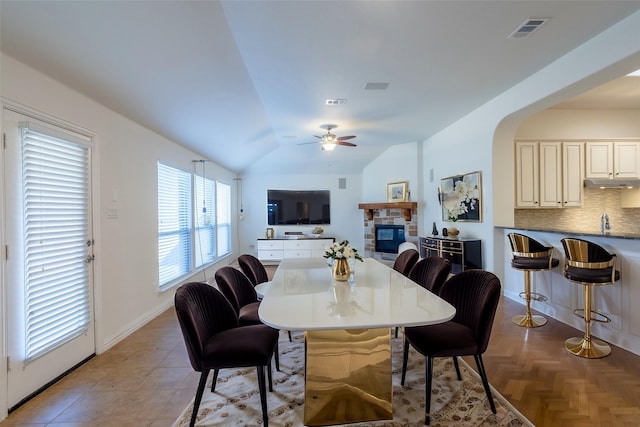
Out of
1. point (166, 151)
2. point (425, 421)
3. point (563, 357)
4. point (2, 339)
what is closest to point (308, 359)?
point (425, 421)

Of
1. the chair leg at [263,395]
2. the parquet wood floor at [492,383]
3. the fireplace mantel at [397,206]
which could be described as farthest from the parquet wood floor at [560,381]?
the fireplace mantel at [397,206]

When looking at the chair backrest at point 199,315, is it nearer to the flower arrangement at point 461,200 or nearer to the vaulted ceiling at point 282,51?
the vaulted ceiling at point 282,51

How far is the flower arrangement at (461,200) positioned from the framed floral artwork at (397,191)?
1301 mm

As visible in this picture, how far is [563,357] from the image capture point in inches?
102

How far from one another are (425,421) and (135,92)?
3388mm

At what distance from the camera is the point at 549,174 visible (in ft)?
15.0

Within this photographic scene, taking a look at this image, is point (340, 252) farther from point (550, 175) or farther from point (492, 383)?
point (550, 175)

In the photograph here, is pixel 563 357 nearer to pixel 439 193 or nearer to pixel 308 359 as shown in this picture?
pixel 308 359

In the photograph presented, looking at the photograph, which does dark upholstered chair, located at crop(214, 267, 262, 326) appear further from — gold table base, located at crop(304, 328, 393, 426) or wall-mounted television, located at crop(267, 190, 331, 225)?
wall-mounted television, located at crop(267, 190, 331, 225)

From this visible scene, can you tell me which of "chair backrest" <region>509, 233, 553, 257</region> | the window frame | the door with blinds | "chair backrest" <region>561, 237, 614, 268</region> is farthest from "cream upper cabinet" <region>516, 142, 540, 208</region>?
the door with blinds

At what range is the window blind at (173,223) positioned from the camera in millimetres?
4047

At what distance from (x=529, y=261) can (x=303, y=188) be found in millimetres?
5670

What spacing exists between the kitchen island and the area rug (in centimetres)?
152

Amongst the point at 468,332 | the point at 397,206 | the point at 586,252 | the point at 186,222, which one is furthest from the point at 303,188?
the point at 468,332
